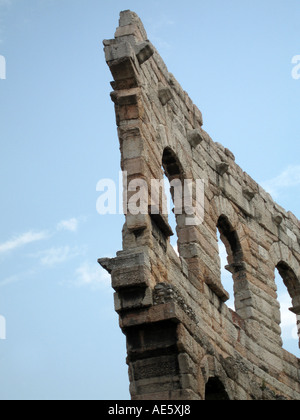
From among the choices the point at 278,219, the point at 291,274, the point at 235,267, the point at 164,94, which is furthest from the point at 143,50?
the point at 291,274

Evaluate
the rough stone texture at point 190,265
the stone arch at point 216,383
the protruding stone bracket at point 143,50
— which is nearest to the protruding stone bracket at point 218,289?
the rough stone texture at point 190,265

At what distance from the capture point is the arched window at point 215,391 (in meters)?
9.99

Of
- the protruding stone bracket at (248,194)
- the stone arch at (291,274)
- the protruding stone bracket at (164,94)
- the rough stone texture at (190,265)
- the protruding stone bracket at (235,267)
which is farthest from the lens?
the stone arch at (291,274)

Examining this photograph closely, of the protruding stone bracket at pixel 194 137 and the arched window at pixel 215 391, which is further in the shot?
the protruding stone bracket at pixel 194 137

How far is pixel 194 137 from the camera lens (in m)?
11.8

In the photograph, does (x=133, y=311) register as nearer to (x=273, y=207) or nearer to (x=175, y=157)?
(x=175, y=157)

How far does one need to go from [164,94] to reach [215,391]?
383cm

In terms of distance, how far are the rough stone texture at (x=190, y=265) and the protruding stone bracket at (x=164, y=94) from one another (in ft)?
0.11

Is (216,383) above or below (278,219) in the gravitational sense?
below

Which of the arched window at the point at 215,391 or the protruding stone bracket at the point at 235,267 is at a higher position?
the protruding stone bracket at the point at 235,267

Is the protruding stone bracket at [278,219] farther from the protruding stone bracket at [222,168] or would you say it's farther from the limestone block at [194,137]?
the limestone block at [194,137]

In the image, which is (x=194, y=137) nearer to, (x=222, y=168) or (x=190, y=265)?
(x=222, y=168)

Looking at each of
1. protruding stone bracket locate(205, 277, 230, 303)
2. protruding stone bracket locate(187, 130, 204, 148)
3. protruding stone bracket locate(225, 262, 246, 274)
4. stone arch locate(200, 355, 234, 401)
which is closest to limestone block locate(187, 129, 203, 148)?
protruding stone bracket locate(187, 130, 204, 148)

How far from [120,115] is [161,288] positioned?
91.8 inches
